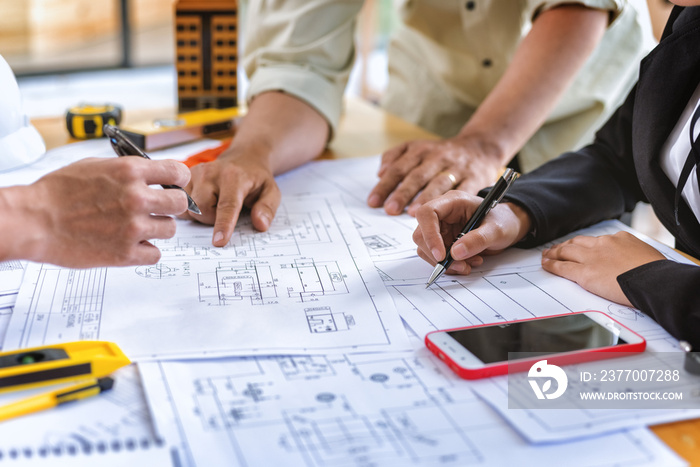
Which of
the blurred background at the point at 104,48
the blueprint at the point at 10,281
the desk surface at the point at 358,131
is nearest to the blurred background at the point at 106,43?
the blurred background at the point at 104,48

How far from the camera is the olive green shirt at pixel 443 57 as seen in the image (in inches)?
48.9

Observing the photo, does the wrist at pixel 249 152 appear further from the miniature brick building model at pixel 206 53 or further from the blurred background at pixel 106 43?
the blurred background at pixel 106 43

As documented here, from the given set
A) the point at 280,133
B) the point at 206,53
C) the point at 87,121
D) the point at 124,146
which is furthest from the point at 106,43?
the point at 124,146

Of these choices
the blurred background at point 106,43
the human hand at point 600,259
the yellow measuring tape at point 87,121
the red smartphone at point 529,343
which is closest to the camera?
the red smartphone at point 529,343

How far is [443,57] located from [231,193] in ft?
2.31

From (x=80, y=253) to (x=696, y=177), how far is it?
2.32ft

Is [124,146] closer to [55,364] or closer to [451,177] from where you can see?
[55,364]

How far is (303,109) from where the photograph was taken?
3.90ft

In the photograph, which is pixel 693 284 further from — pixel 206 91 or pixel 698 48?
pixel 206 91

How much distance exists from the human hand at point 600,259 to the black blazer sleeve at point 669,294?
0.08 ft

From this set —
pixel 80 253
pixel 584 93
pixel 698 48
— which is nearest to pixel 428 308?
pixel 80 253

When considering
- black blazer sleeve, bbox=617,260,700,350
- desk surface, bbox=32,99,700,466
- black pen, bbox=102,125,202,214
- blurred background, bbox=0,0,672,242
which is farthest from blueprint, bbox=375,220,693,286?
blurred background, bbox=0,0,672,242

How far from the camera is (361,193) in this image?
3.43 ft

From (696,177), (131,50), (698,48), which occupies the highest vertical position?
(698,48)
